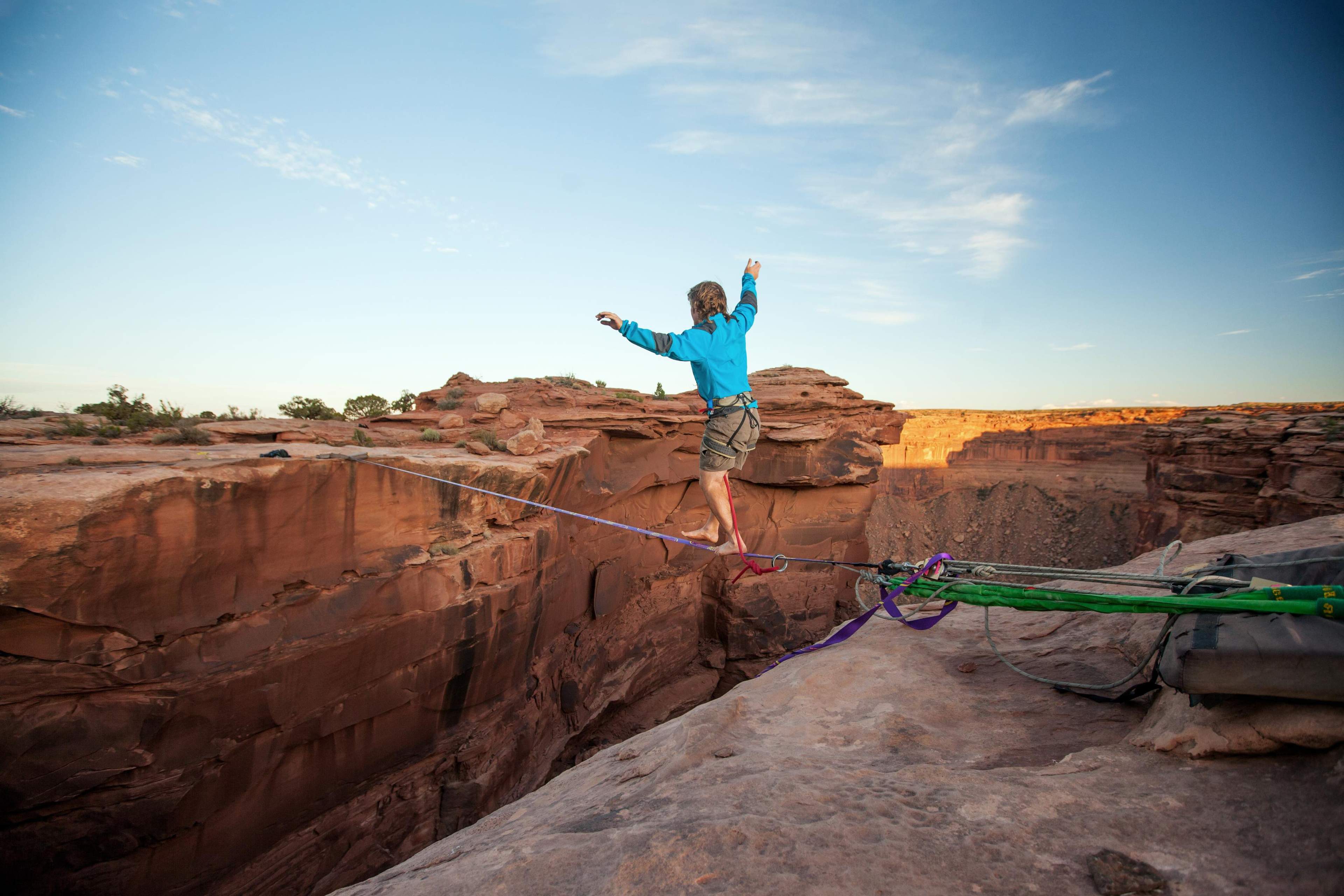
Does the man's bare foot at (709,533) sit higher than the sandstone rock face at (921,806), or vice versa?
the man's bare foot at (709,533)

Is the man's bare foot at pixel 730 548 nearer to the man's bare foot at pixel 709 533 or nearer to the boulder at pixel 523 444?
the man's bare foot at pixel 709 533

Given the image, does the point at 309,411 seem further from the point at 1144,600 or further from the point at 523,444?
the point at 1144,600

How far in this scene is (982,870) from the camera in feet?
6.37

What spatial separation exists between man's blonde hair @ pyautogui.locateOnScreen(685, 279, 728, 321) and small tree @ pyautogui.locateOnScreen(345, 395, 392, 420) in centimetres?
698

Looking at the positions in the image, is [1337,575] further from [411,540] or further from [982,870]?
[411,540]

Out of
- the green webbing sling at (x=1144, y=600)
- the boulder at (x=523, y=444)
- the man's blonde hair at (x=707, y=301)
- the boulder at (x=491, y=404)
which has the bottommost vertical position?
the green webbing sling at (x=1144, y=600)

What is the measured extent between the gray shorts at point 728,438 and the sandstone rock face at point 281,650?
9.47 feet

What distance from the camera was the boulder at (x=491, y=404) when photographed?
30.6ft

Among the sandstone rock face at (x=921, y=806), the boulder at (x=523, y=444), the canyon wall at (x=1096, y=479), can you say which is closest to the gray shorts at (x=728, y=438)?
the sandstone rock face at (x=921, y=806)

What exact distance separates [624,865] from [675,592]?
36.6ft

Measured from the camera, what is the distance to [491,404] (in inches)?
371

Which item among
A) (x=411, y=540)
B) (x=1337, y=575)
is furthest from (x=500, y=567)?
(x=1337, y=575)

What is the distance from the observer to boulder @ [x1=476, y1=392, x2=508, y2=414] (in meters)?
9.34

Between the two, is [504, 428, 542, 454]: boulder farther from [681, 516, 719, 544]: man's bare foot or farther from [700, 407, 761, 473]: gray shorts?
[700, 407, 761, 473]: gray shorts
